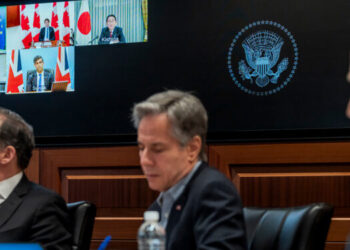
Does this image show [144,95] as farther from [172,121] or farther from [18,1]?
[172,121]

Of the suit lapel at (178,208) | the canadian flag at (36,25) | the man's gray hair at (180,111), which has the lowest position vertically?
the suit lapel at (178,208)

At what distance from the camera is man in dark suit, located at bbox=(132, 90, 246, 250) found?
1669 mm

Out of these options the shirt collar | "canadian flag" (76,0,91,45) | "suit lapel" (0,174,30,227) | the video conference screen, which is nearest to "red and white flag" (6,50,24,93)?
the video conference screen

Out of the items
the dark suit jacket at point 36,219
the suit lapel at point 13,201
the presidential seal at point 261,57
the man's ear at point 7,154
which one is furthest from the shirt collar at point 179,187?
the presidential seal at point 261,57

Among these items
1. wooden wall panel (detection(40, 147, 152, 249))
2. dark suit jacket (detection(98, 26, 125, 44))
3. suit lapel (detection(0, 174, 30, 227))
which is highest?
dark suit jacket (detection(98, 26, 125, 44))

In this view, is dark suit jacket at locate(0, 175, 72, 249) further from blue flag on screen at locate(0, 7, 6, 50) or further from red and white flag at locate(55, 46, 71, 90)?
blue flag on screen at locate(0, 7, 6, 50)

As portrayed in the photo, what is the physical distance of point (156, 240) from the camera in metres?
1.34

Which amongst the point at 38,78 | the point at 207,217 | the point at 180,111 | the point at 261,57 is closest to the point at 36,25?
the point at 38,78

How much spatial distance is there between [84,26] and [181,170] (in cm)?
234

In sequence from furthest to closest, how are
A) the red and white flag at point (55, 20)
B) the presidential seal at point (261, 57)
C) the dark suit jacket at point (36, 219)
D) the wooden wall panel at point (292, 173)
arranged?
the red and white flag at point (55, 20) < the presidential seal at point (261, 57) < the wooden wall panel at point (292, 173) < the dark suit jacket at point (36, 219)

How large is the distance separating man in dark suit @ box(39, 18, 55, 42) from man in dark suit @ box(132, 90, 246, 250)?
233 cm

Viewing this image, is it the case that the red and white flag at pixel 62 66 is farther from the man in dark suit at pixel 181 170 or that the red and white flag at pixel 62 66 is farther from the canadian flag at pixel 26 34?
the man in dark suit at pixel 181 170

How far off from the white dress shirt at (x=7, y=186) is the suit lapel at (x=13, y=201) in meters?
0.03

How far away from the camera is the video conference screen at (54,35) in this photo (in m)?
3.90
